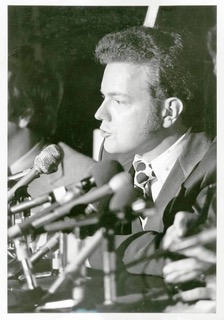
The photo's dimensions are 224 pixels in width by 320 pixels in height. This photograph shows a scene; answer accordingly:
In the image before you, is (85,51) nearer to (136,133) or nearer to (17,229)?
(136,133)

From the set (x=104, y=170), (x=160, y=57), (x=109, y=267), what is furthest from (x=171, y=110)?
(x=109, y=267)

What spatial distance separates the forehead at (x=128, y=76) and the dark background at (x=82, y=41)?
0.05 metres

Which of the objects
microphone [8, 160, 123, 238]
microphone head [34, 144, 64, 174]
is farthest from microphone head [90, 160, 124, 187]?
microphone head [34, 144, 64, 174]

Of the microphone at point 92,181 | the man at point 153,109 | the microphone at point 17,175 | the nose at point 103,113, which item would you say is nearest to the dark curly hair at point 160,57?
the man at point 153,109

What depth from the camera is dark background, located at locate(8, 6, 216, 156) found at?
4.72ft

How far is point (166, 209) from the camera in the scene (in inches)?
55.6

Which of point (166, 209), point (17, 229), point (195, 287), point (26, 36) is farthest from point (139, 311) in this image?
point (26, 36)

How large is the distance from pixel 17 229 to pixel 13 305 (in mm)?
219

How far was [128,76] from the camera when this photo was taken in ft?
4.62

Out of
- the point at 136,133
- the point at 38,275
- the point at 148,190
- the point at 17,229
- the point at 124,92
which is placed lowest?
the point at 38,275

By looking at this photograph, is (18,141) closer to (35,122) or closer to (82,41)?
(35,122)

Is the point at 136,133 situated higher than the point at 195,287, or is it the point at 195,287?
the point at 136,133

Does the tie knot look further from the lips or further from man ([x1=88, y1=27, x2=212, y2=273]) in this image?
the lips

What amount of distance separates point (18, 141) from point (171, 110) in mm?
453
